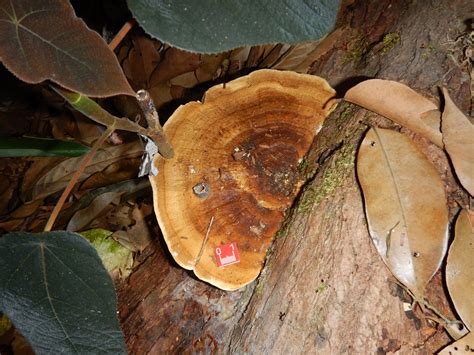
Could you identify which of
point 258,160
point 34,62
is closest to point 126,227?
point 258,160

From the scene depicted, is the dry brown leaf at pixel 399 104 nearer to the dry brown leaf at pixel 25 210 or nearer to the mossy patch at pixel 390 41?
the mossy patch at pixel 390 41

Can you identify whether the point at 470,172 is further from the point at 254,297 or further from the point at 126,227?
the point at 126,227

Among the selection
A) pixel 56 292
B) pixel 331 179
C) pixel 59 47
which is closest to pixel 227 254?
pixel 331 179

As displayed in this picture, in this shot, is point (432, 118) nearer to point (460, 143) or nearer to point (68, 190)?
point (460, 143)

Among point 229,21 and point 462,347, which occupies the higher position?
point 229,21

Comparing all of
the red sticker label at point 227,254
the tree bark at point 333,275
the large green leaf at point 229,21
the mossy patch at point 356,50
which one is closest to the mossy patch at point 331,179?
the tree bark at point 333,275
